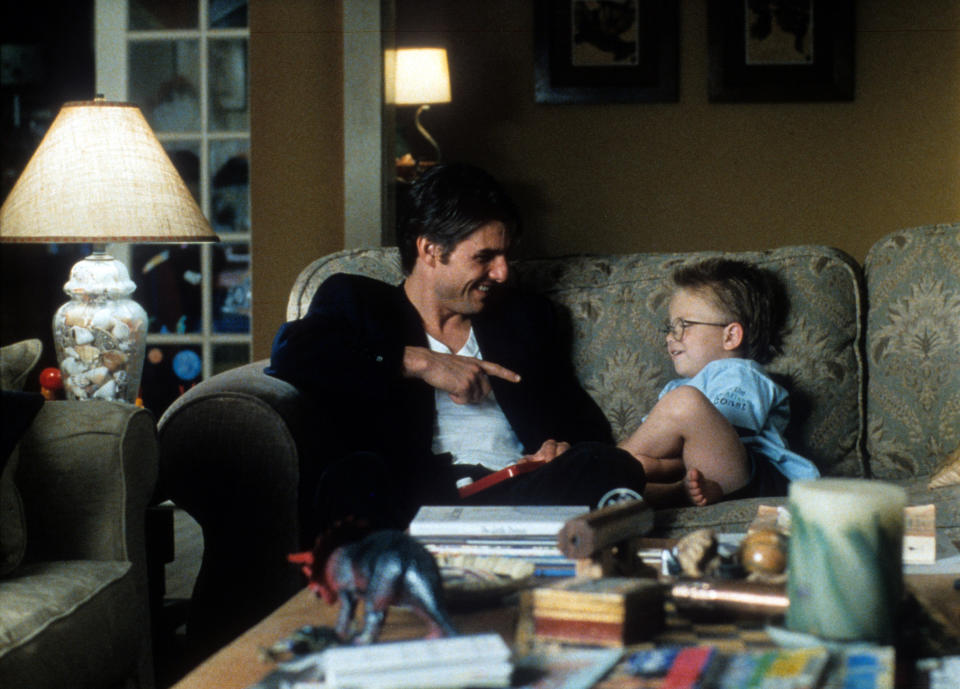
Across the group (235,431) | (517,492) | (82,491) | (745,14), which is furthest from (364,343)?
(745,14)

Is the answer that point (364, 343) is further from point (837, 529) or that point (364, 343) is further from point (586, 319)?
point (837, 529)

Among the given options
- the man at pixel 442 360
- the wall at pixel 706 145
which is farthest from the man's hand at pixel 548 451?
the wall at pixel 706 145

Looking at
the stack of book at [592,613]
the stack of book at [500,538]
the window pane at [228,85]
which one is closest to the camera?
the stack of book at [592,613]

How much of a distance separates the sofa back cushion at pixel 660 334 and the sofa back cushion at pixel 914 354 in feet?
0.14

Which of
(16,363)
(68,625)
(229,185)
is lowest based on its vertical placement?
(68,625)

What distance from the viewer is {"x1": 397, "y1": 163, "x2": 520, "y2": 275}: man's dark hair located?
224cm

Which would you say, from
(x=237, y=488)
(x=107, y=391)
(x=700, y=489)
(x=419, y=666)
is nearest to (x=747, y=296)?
(x=700, y=489)

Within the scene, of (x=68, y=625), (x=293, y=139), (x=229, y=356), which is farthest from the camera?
(x=229, y=356)

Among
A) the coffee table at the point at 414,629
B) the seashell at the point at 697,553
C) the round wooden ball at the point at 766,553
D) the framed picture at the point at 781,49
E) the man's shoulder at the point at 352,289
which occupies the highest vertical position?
the framed picture at the point at 781,49

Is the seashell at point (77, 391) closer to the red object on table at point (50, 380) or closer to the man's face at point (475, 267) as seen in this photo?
the red object on table at point (50, 380)

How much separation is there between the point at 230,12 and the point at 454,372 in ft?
6.93

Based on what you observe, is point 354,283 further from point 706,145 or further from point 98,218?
point 706,145

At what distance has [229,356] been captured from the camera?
3887 millimetres

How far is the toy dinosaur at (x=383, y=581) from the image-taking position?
0.99 metres
